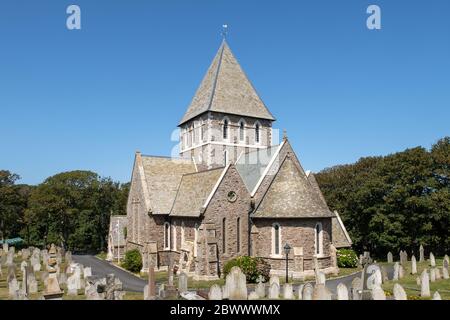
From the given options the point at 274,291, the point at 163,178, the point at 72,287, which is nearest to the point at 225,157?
the point at 163,178

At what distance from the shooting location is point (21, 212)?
5600 cm

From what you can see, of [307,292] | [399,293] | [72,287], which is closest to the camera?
[399,293]

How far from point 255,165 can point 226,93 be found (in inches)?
377

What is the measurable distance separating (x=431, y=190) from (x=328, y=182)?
13.5 meters

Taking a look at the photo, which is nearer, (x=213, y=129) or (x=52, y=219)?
(x=213, y=129)

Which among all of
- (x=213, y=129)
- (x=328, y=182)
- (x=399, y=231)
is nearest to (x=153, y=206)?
(x=213, y=129)

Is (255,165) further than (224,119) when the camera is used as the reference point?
No

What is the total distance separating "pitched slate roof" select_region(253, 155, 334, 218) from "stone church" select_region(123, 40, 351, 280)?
7 cm

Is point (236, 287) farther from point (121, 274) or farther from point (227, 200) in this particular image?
point (121, 274)

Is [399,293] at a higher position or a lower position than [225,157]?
lower

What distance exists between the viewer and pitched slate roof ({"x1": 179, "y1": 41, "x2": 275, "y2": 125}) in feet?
124

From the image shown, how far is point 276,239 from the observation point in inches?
1085
